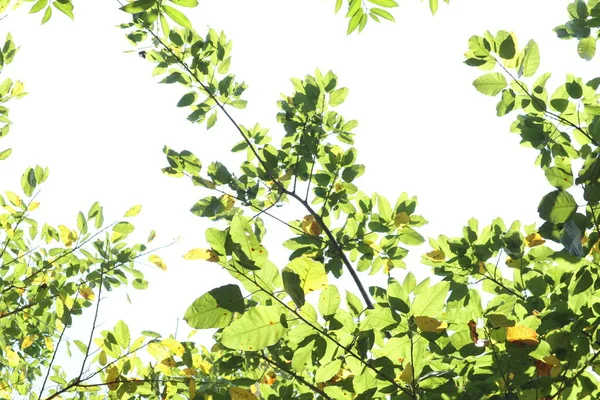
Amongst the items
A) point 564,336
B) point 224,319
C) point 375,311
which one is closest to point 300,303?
point 224,319

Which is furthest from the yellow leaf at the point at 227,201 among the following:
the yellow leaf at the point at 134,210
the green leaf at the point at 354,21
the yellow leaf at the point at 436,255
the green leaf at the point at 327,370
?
the green leaf at the point at 327,370

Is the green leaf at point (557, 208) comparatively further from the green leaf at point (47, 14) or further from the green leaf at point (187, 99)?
the green leaf at point (187, 99)

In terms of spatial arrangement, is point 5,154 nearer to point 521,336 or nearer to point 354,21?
point 354,21

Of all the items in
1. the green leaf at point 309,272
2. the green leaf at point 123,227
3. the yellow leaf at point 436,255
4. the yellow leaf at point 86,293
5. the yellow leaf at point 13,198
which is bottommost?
the green leaf at point 309,272

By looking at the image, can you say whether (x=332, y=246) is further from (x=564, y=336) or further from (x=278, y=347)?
(x=564, y=336)

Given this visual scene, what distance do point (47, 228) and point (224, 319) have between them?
237 centimetres

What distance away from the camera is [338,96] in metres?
2.72

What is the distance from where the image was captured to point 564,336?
1.27m

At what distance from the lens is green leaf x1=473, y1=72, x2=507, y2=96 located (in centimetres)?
208

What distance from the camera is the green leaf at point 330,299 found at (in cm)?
104

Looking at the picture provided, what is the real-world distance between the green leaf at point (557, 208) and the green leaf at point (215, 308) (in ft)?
2.56

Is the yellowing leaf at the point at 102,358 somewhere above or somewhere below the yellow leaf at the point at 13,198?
below

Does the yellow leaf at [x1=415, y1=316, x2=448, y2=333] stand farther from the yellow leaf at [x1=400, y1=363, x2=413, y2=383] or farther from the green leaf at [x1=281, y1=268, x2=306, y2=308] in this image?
the green leaf at [x1=281, y1=268, x2=306, y2=308]

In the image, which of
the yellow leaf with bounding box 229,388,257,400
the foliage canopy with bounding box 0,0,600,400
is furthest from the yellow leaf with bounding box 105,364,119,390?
the yellow leaf with bounding box 229,388,257,400
